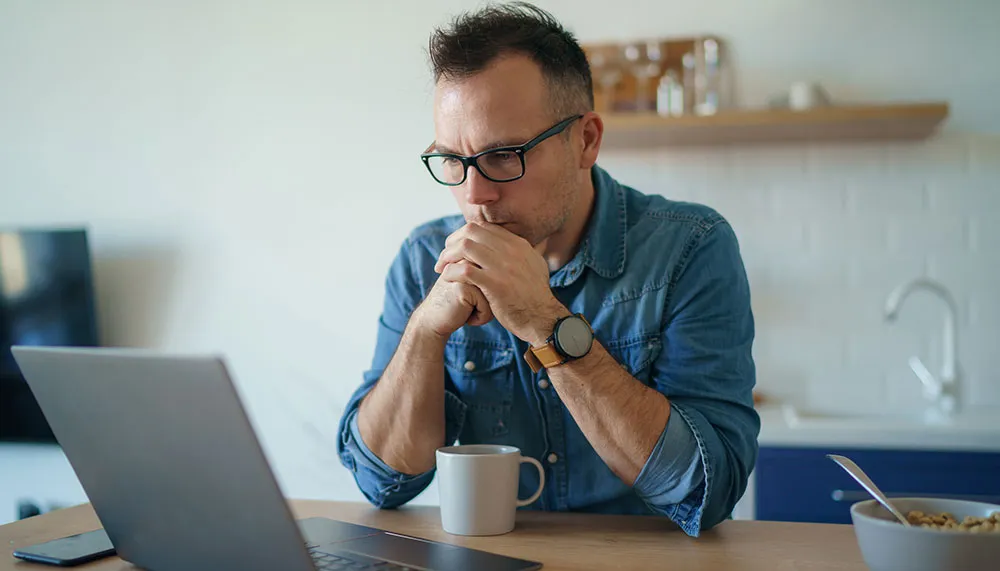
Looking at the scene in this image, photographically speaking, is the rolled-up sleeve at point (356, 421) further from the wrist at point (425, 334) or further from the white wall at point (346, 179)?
the white wall at point (346, 179)

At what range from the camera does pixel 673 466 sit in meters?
1.19

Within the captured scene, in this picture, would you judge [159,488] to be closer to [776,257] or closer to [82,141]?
[776,257]

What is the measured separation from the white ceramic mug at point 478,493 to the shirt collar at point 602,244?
43cm

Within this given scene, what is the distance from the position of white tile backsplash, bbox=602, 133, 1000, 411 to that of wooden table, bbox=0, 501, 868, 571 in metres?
1.78

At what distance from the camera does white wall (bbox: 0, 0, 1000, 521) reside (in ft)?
9.17

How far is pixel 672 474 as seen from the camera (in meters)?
1.18

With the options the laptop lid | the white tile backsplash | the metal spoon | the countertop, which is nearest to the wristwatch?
the metal spoon

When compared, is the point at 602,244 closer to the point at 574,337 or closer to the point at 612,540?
the point at 574,337

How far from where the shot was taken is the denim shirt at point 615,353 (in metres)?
1.31

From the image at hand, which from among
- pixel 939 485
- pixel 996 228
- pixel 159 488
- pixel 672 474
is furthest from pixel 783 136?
pixel 159 488

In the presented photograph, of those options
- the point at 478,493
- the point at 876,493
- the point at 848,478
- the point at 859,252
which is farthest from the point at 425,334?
the point at 859,252

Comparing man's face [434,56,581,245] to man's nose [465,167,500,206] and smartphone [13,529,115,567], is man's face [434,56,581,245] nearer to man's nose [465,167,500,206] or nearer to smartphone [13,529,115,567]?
man's nose [465,167,500,206]

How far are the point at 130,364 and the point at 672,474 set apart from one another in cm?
68

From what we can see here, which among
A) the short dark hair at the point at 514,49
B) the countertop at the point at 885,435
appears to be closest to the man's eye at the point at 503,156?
the short dark hair at the point at 514,49
